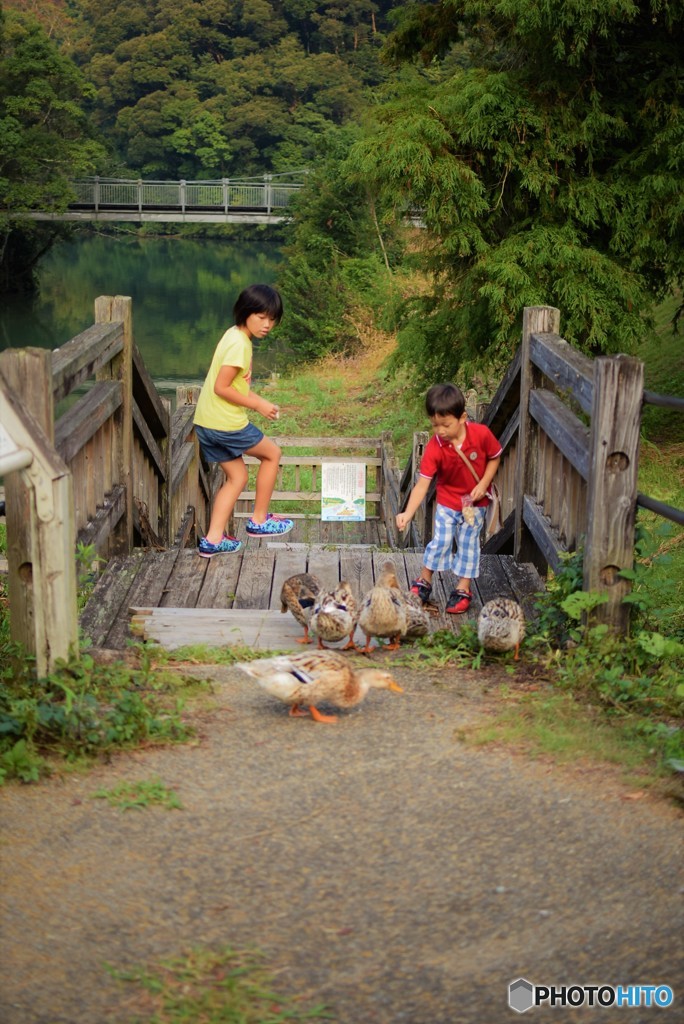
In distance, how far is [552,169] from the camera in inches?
536

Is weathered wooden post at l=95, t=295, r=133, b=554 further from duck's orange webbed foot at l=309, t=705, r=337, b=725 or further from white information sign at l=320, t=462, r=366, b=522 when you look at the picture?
white information sign at l=320, t=462, r=366, b=522

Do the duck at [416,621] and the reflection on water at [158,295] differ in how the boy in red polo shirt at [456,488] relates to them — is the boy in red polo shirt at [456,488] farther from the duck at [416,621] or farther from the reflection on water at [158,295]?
the reflection on water at [158,295]

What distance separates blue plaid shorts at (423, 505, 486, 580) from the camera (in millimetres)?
5680

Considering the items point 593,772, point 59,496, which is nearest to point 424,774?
point 593,772

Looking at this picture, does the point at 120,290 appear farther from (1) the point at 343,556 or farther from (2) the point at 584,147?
(1) the point at 343,556

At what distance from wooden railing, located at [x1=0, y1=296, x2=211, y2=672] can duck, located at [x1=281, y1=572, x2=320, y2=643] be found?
95cm

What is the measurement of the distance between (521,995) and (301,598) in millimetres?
2632

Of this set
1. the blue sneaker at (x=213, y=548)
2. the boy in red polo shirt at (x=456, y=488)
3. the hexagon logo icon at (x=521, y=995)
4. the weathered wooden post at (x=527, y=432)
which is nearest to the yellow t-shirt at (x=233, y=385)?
the blue sneaker at (x=213, y=548)

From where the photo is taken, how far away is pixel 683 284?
15148 millimetres

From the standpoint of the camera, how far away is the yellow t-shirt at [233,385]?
20.5 feet

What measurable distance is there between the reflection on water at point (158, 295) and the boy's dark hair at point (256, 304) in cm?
2405

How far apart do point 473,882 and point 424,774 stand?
2.18 ft

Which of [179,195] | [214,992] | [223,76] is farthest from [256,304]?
[223,76]

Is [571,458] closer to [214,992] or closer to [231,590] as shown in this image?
[231,590]
